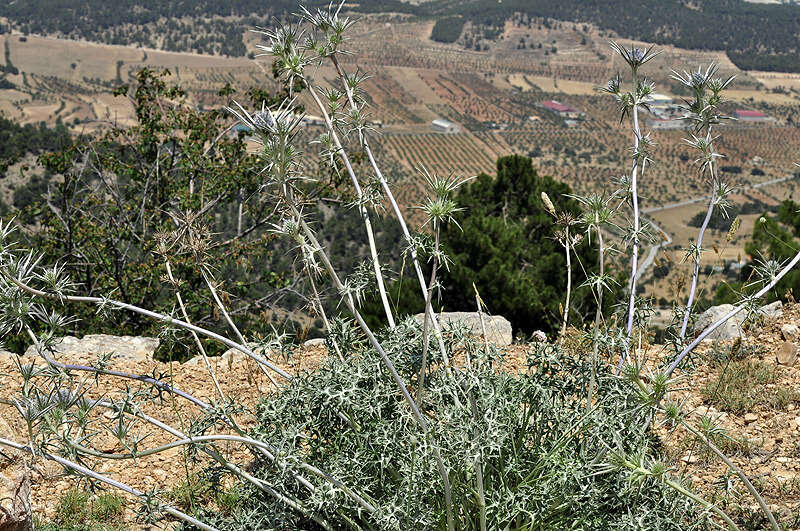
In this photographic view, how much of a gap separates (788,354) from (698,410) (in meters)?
1.20

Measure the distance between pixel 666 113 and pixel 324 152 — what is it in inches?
91.0

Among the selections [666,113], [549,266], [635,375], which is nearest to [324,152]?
[635,375]

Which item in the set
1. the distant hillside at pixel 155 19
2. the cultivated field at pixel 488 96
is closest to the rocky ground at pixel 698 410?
the cultivated field at pixel 488 96

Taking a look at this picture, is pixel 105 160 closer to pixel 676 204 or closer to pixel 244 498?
pixel 244 498

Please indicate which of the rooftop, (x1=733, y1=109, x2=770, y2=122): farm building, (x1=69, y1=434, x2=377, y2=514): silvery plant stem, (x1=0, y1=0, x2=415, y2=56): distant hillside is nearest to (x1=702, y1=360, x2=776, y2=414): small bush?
(x1=69, y1=434, x2=377, y2=514): silvery plant stem

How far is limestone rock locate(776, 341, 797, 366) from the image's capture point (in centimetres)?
557

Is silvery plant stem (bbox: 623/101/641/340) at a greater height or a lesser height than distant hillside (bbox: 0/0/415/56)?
greater

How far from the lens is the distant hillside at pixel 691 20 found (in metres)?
155

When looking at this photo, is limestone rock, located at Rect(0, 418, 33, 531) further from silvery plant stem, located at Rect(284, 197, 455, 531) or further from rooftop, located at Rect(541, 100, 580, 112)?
rooftop, located at Rect(541, 100, 580, 112)

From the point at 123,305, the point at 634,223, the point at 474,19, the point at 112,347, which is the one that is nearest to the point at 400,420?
the point at 123,305

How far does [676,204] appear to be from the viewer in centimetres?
8419

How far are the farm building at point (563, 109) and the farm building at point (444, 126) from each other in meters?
21.4

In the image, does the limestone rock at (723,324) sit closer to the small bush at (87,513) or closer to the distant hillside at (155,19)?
the small bush at (87,513)

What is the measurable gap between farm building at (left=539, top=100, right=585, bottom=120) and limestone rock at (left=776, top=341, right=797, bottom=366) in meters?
128
